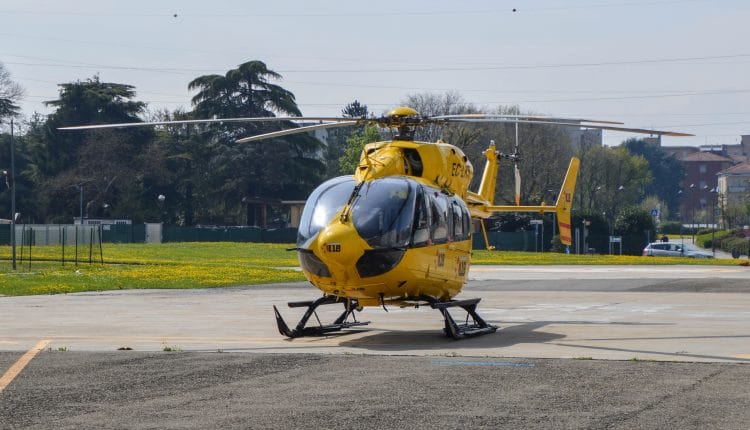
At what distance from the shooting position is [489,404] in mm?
11023

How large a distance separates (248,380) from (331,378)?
3.18 feet

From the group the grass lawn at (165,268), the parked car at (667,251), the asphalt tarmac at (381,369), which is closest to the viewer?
the asphalt tarmac at (381,369)

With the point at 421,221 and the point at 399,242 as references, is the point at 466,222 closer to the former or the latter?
the point at 421,221

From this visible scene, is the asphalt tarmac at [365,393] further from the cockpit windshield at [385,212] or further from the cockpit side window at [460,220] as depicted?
the cockpit side window at [460,220]

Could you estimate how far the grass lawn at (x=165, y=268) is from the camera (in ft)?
111

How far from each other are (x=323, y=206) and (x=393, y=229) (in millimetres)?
1284

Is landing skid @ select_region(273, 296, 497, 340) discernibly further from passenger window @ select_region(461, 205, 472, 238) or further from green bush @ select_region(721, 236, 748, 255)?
green bush @ select_region(721, 236, 748, 255)

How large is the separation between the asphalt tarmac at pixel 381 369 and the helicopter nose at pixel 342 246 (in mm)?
1359

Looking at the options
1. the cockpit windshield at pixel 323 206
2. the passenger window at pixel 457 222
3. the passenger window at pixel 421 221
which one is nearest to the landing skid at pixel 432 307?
the passenger window at pixel 421 221

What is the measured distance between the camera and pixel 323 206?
17.6 m

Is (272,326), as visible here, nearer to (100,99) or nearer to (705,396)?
(705,396)

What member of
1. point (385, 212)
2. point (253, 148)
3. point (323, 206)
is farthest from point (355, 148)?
point (385, 212)

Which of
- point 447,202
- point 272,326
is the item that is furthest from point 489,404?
point 272,326

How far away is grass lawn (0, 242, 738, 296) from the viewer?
33750 millimetres
